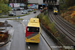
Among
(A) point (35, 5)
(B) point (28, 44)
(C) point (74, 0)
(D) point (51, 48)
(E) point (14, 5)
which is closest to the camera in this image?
(D) point (51, 48)

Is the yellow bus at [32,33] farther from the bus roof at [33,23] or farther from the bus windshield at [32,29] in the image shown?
the bus roof at [33,23]

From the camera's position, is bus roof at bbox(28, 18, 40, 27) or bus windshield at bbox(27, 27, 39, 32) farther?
bus roof at bbox(28, 18, 40, 27)

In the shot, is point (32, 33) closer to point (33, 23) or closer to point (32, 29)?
point (32, 29)

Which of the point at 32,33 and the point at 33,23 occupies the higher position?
the point at 33,23

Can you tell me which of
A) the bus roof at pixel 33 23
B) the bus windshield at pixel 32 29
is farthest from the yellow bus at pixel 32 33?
the bus roof at pixel 33 23

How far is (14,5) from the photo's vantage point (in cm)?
7188

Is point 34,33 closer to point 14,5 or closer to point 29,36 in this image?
point 29,36

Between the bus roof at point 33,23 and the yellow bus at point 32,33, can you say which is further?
the bus roof at point 33,23

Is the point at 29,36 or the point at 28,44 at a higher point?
the point at 29,36

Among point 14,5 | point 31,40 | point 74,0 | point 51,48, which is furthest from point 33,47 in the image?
point 14,5

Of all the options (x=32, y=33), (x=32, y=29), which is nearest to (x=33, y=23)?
(x=32, y=29)

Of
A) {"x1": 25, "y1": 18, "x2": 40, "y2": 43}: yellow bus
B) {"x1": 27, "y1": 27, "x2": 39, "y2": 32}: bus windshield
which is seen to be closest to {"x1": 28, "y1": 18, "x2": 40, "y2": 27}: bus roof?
{"x1": 25, "y1": 18, "x2": 40, "y2": 43}: yellow bus

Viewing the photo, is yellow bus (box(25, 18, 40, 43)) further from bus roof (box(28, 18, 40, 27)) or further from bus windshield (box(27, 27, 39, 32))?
bus roof (box(28, 18, 40, 27))

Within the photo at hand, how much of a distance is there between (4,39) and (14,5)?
58096mm
